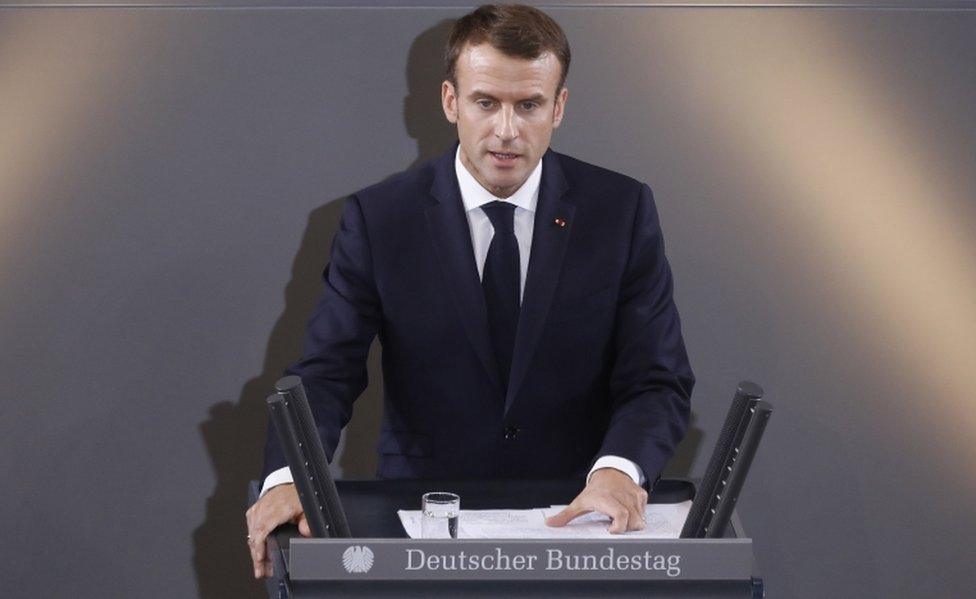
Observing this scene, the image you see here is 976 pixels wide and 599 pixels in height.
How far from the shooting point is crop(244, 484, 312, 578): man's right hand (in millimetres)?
2121

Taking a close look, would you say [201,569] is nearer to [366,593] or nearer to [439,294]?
[439,294]

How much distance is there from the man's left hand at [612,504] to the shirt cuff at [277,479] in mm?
402

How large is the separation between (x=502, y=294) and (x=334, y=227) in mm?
823

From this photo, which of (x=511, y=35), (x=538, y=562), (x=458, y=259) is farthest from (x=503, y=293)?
(x=538, y=562)

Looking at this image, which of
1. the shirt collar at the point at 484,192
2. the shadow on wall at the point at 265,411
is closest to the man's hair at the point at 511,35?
the shirt collar at the point at 484,192

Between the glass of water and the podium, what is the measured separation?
159 millimetres

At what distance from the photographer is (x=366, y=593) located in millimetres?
1864

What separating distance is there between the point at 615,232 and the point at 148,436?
1357mm

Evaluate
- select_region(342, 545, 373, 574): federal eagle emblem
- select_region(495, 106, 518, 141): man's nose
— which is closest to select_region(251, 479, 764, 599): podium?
select_region(342, 545, 373, 574): federal eagle emblem

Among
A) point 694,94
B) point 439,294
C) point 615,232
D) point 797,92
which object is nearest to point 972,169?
point 797,92

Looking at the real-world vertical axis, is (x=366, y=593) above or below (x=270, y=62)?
below

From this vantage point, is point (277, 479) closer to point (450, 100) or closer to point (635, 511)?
point (635, 511)

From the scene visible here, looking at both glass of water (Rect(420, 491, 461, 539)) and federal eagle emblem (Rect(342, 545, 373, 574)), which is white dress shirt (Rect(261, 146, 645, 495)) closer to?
glass of water (Rect(420, 491, 461, 539))

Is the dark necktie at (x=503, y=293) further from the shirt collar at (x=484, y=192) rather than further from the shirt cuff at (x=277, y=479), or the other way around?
the shirt cuff at (x=277, y=479)
